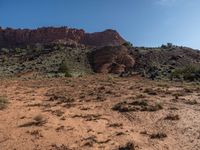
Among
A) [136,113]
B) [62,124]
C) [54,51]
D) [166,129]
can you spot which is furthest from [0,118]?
[54,51]

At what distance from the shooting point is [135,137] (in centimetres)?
1305

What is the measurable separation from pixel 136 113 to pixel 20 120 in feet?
16.9

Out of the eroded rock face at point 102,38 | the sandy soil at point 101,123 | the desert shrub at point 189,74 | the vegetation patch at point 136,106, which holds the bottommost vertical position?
the sandy soil at point 101,123

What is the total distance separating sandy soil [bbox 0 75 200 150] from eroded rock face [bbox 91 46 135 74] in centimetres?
3132

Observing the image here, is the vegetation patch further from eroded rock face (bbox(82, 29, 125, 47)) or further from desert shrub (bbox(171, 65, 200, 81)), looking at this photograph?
eroded rock face (bbox(82, 29, 125, 47))

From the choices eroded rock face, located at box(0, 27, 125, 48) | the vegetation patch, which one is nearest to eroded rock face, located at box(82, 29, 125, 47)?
eroded rock face, located at box(0, 27, 125, 48)

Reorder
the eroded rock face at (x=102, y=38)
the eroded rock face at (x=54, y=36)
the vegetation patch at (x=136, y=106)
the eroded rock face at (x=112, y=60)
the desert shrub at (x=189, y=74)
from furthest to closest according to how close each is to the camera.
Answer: the eroded rock face at (x=102, y=38)
the eroded rock face at (x=54, y=36)
the eroded rock face at (x=112, y=60)
the desert shrub at (x=189, y=74)
the vegetation patch at (x=136, y=106)

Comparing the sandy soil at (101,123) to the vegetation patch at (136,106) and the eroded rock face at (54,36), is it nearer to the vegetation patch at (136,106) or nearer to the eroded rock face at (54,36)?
the vegetation patch at (136,106)

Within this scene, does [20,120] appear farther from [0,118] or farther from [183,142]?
[183,142]

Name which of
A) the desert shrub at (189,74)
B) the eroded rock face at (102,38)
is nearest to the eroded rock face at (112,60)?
the desert shrub at (189,74)

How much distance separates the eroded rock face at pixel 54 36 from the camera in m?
116

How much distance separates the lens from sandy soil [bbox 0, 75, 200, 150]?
1240 centimetres

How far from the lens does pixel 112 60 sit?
183 feet

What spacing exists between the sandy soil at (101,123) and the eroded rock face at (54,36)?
95.7m
